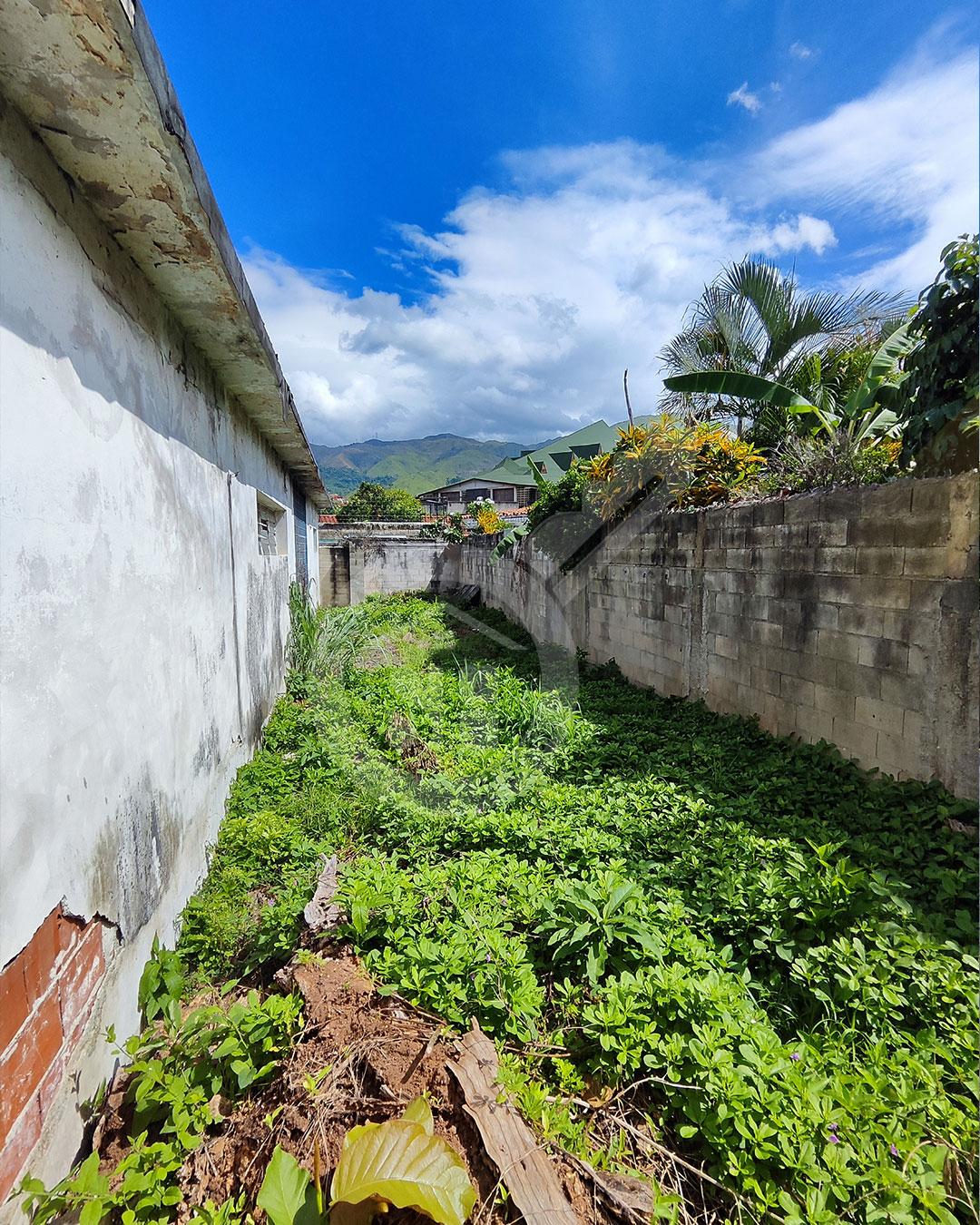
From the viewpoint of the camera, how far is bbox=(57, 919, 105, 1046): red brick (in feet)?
5.09

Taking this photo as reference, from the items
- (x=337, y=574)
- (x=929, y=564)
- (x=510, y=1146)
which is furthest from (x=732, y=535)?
(x=337, y=574)

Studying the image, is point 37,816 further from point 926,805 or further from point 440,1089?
point 926,805

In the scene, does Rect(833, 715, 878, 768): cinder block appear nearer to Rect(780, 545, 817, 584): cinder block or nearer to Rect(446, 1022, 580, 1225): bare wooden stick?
Rect(780, 545, 817, 584): cinder block

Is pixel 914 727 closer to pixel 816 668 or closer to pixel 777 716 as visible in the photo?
pixel 816 668

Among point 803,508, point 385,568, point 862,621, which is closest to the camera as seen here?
point 862,621

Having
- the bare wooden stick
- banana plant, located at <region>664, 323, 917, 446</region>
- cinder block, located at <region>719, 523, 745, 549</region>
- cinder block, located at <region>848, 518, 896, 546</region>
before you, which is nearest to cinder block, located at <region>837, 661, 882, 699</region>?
cinder block, located at <region>848, 518, 896, 546</region>

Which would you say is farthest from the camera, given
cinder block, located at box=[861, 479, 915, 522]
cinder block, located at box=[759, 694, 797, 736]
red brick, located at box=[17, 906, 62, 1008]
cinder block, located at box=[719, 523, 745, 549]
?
cinder block, located at box=[719, 523, 745, 549]

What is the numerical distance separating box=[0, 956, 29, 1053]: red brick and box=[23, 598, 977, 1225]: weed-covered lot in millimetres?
615

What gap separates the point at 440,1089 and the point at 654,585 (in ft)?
15.7

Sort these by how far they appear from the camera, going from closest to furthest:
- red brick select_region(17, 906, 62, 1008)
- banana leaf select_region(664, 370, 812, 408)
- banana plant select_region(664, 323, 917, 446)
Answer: red brick select_region(17, 906, 62, 1008) < banana plant select_region(664, 323, 917, 446) < banana leaf select_region(664, 370, 812, 408)

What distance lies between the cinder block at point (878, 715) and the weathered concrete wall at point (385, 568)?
1347 centimetres

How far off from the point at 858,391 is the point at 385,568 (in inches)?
539

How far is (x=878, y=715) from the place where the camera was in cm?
305

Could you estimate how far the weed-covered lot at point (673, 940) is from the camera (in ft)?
4.57
